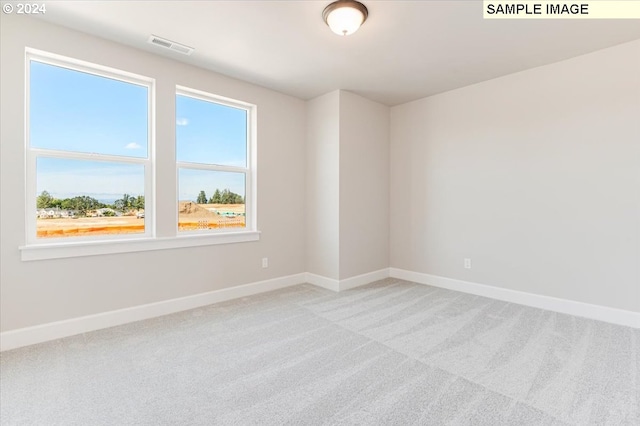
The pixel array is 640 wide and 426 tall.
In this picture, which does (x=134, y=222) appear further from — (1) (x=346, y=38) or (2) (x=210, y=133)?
(1) (x=346, y=38)

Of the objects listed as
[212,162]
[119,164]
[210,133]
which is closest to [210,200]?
[212,162]

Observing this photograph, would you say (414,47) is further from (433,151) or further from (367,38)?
(433,151)

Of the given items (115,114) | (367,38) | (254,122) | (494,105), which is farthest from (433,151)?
(115,114)

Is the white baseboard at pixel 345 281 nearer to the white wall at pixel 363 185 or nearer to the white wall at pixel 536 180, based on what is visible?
the white wall at pixel 363 185

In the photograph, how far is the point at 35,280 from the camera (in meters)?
2.49

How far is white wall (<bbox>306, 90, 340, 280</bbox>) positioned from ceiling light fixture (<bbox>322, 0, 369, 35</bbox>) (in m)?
1.60

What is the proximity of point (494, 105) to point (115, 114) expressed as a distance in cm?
420

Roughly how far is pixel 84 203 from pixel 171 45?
1.71m

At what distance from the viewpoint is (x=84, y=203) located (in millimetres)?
2801

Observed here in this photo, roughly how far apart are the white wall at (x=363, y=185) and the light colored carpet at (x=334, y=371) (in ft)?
4.01

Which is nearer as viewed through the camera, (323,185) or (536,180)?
(536,180)

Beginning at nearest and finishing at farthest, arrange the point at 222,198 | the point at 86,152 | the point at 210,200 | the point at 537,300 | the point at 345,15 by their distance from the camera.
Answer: the point at 345,15 < the point at 86,152 < the point at 537,300 < the point at 210,200 < the point at 222,198

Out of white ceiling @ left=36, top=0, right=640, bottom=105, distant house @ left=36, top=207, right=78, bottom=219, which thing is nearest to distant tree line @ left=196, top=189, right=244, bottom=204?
distant house @ left=36, top=207, right=78, bottom=219

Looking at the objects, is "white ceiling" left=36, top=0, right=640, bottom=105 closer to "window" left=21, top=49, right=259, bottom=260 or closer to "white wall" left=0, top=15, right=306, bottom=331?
"white wall" left=0, top=15, right=306, bottom=331
